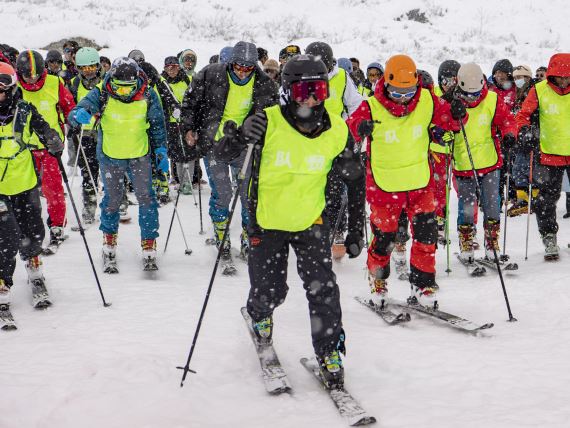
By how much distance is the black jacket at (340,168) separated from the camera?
12.8 feet

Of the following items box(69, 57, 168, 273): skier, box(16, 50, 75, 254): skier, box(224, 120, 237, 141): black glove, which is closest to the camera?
box(224, 120, 237, 141): black glove

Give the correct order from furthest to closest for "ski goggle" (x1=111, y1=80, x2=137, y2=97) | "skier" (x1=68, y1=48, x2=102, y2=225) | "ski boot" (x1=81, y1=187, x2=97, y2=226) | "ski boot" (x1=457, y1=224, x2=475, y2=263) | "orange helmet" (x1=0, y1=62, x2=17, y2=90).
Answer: "ski boot" (x1=81, y1=187, x2=97, y2=226), "skier" (x1=68, y1=48, x2=102, y2=225), "ski boot" (x1=457, y1=224, x2=475, y2=263), "ski goggle" (x1=111, y1=80, x2=137, y2=97), "orange helmet" (x1=0, y1=62, x2=17, y2=90)

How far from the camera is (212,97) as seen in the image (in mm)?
6621

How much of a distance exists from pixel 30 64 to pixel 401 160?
4657 millimetres

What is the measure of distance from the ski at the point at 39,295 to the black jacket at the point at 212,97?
2262 mm

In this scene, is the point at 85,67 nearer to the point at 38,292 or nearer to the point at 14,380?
the point at 38,292

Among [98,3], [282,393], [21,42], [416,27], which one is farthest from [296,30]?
[282,393]

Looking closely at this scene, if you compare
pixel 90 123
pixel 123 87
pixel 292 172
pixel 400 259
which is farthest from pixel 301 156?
pixel 90 123

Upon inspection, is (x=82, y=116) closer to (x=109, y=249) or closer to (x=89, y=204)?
(x=109, y=249)

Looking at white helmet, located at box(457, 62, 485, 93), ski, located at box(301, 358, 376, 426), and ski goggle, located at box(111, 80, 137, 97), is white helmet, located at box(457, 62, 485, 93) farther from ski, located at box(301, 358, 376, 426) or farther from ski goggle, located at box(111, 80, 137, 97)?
ski, located at box(301, 358, 376, 426)

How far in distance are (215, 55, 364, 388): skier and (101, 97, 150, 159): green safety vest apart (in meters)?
3.18

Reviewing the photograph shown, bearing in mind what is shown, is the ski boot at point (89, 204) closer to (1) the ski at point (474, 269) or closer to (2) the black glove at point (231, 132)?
(1) the ski at point (474, 269)

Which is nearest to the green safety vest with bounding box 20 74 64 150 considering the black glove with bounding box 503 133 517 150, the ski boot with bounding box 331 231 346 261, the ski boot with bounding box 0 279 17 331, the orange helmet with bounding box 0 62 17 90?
the orange helmet with bounding box 0 62 17 90

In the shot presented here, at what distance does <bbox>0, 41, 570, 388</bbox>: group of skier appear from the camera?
3.93 m
